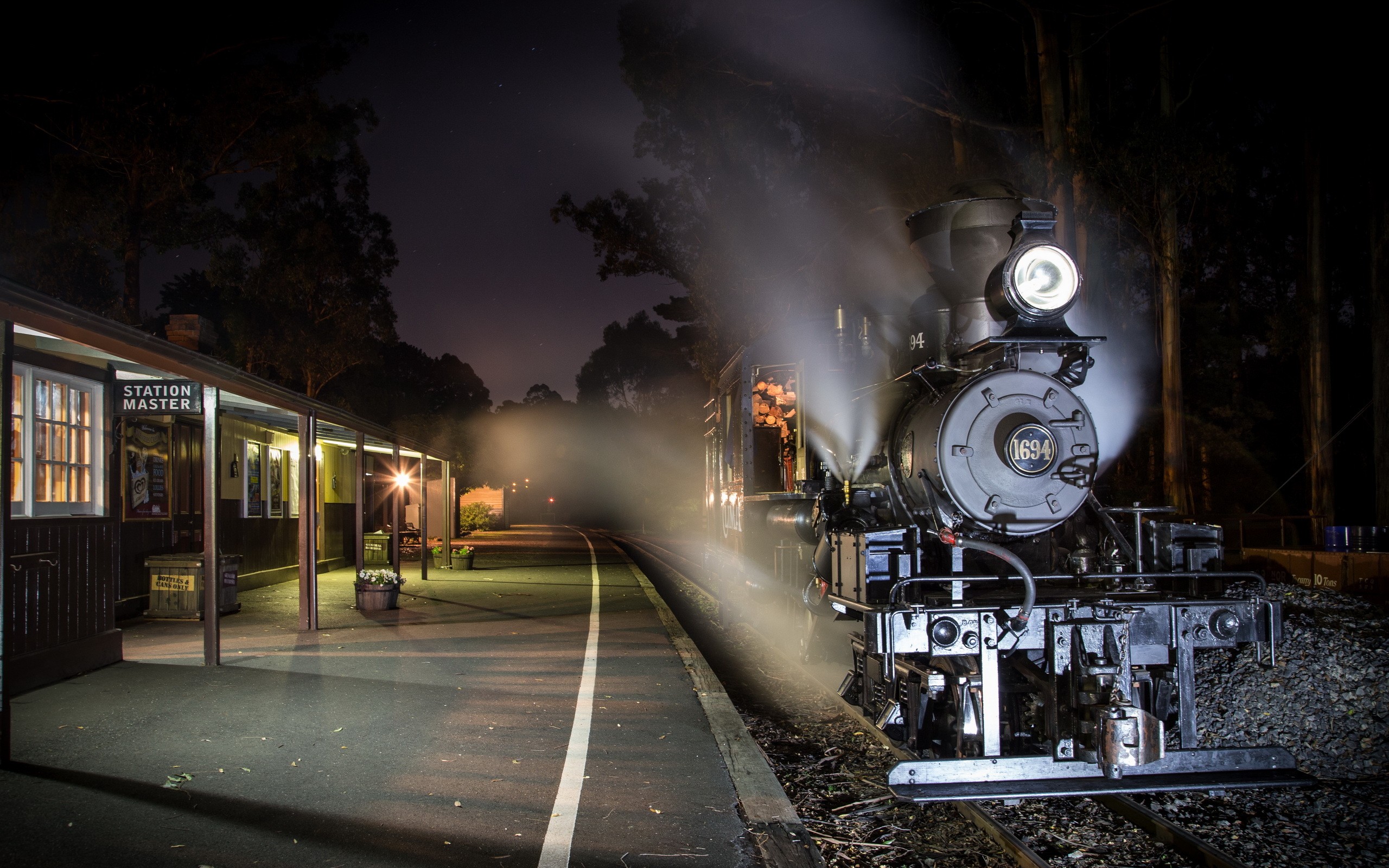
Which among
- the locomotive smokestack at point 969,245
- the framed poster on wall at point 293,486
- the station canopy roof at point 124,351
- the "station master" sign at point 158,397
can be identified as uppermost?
the locomotive smokestack at point 969,245

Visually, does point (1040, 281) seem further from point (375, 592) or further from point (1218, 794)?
point (375, 592)

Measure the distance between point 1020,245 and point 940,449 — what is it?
1319 mm

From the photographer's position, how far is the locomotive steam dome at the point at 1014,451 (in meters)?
5.32

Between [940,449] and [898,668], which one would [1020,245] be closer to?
[940,449]

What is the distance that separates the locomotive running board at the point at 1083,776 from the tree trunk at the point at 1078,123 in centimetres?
1049

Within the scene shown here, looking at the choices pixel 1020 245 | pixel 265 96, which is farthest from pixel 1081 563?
pixel 265 96

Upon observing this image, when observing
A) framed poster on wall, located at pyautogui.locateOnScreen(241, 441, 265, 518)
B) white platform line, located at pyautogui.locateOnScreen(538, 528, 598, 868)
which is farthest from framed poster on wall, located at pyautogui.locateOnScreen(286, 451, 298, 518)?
white platform line, located at pyautogui.locateOnScreen(538, 528, 598, 868)

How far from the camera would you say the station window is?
720cm

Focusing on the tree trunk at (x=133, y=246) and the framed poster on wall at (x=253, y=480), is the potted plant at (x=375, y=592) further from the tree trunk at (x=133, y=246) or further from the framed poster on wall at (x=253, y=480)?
the tree trunk at (x=133, y=246)

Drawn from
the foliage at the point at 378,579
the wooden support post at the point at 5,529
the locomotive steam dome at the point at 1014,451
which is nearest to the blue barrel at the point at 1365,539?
the locomotive steam dome at the point at 1014,451

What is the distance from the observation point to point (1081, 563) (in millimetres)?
5457

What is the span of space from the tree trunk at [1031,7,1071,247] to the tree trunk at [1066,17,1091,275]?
0.44 feet

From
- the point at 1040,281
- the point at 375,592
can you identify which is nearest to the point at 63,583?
the point at 375,592

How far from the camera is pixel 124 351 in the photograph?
6.60m
